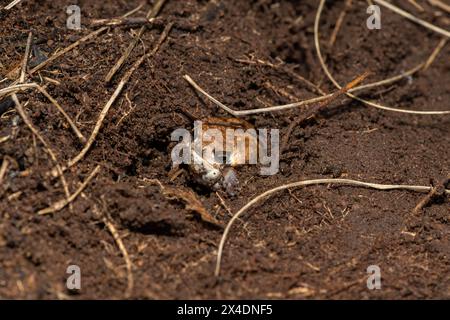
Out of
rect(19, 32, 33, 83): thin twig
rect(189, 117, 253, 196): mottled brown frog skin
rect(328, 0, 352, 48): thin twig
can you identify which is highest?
rect(328, 0, 352, 48): thin twig

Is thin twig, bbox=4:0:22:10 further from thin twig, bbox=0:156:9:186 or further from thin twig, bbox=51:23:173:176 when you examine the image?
thin twig, bbox=0:156:9:186

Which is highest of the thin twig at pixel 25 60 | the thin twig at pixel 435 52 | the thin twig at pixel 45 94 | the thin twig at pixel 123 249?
the thin twig at pixel 435 52

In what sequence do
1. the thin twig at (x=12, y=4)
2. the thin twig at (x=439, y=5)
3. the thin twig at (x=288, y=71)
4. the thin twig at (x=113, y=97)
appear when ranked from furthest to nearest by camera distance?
1. the thin twig at (x=439, y=5)
2. the thin twig at (x=288, y=71)
3. the thin twig at (x=12, y=4)
4. the thin twig at (x=113, y=97)

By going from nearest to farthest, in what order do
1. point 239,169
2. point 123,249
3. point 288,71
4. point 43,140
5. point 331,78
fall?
point 123,249 < point 43,140 < point 239,169 < point 288,71 < point 331,78

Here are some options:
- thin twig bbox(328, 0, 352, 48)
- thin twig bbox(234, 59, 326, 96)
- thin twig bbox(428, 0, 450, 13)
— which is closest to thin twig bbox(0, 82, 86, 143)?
thin twig bbox(234, 59, 326, 96)

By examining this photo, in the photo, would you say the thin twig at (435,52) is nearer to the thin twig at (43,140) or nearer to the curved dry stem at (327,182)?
the curved dry stem at (327,182)

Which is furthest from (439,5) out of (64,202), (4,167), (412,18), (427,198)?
(4,167)

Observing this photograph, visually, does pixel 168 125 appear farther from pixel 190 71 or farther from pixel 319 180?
pixel 319 180

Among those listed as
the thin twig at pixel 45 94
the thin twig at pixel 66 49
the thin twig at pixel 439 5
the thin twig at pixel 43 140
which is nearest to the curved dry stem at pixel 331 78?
the thin twig at pixel 439 5

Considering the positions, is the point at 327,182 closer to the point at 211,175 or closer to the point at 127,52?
the point at 211,175
